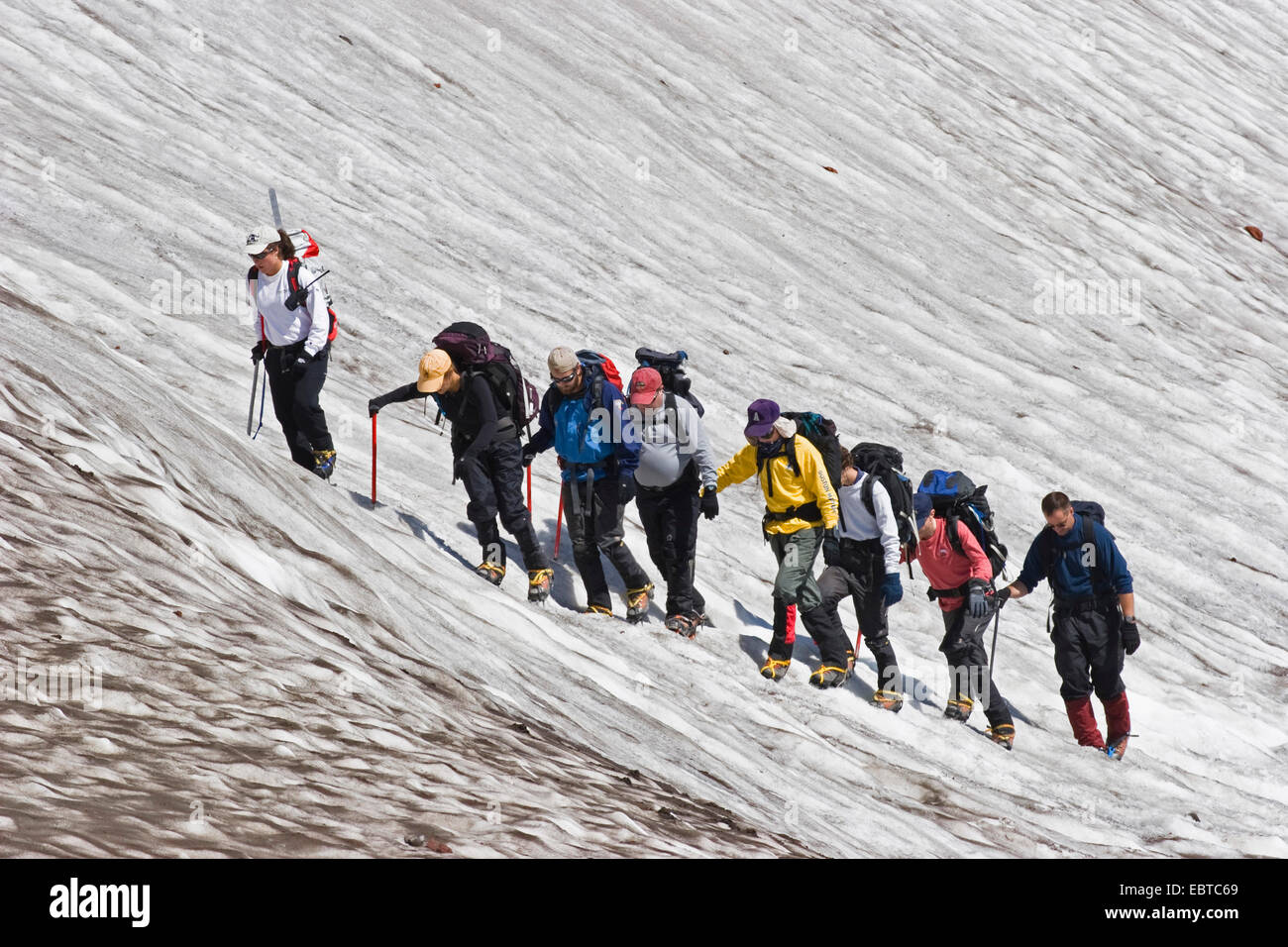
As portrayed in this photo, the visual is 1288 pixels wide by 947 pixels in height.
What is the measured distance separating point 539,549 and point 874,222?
44.2ft

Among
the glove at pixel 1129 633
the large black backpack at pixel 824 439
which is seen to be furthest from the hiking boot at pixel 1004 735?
the large black backpack at pixel 824 439

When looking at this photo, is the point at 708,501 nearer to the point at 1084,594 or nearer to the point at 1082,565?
the point at 1082,565

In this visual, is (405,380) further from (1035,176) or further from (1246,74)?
(1246,74)

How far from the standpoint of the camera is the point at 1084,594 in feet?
34.6

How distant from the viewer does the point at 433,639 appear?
7.99 metres

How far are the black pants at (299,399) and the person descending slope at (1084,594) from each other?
17.7ft

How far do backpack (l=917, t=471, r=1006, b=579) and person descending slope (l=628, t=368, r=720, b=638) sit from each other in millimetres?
1795

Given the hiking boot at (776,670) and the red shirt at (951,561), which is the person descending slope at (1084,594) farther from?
the hiking boot at (776,670)

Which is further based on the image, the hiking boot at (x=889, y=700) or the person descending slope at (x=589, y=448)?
the hiking boot at (x=889, y=700)

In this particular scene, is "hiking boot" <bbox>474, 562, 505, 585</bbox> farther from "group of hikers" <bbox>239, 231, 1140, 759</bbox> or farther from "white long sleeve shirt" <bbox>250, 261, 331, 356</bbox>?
"white long sleeve shirt" <bbox>250, 261, 331, 356</bbox>

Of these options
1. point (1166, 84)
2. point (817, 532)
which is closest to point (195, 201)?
point (817, 532)

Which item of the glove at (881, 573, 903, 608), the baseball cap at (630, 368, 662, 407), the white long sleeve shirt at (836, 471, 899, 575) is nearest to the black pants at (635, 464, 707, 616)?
the baseball cap at (630, 368, 662, 407)

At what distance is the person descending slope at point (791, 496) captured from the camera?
9797 mm

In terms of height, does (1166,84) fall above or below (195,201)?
above
